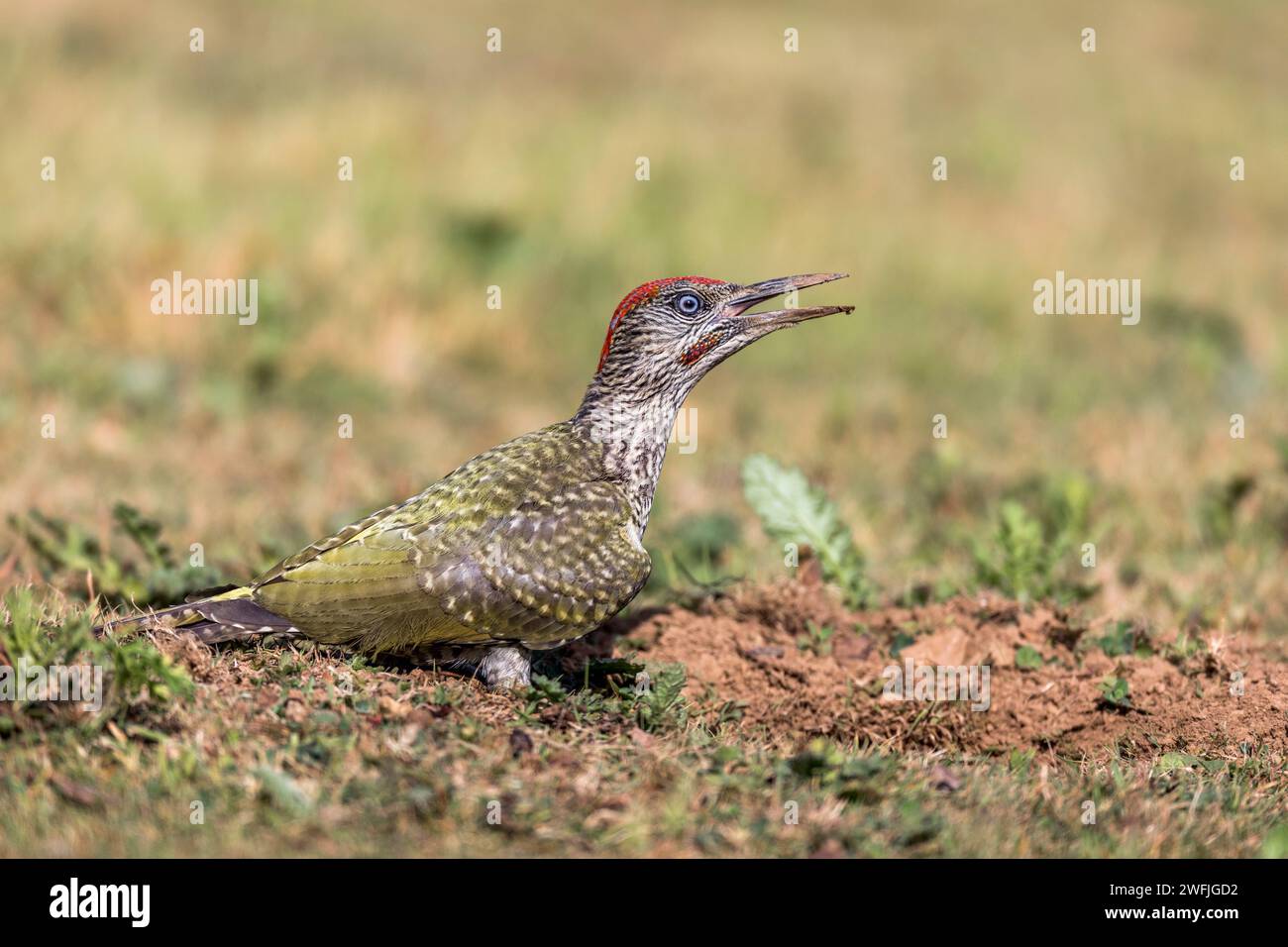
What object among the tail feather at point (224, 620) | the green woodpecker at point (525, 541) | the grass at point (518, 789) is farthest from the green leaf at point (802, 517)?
the tail feather at point (224, 620)

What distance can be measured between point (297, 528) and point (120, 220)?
4.58 m

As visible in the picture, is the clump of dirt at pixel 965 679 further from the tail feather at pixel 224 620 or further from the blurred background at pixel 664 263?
the tail feather at pixel 224 620

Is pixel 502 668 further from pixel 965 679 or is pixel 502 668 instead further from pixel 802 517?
pixel 802 517

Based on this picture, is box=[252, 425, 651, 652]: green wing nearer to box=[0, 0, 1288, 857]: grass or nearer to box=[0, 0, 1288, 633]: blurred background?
box=[0, 0, 1288, 857]: grass

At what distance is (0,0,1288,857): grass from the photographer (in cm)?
392

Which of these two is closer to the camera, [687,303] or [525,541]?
[525,541]

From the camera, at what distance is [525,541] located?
15.4 feet

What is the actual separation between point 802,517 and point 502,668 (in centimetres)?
197

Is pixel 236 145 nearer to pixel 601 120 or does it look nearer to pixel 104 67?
pixel 104 67

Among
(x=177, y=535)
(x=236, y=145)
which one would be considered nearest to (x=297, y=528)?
(x=177, y=535)

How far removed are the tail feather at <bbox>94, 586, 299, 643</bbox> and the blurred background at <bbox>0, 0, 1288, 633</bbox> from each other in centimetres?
160

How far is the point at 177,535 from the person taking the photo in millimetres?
7016

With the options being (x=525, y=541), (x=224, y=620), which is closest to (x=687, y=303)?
(x=525, y=541)

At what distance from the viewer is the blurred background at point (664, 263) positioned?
783 cm
